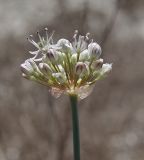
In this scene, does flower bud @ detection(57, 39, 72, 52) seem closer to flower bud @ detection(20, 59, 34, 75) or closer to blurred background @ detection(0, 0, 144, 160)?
flower bud @ detection(20, 59, 34, 75)

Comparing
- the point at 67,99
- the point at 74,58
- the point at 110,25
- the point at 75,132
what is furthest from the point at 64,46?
the point at 110,25

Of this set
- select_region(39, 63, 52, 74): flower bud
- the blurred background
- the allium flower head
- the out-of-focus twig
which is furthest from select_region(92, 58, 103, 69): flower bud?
the out-of-focus twig

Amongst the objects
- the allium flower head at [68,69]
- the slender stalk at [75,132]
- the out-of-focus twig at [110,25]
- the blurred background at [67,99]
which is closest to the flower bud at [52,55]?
the allium flower head at [68,69]

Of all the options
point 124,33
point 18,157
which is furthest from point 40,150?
point 124,33

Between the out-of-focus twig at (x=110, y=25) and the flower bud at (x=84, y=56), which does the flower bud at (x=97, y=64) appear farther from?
the out-of-focus twig at (x=110, y=25)

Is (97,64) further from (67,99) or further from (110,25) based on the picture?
(110,25)

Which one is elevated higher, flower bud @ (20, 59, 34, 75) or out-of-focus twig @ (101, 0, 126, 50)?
out-of-focus twig @ (101, 0, 126, 50)
